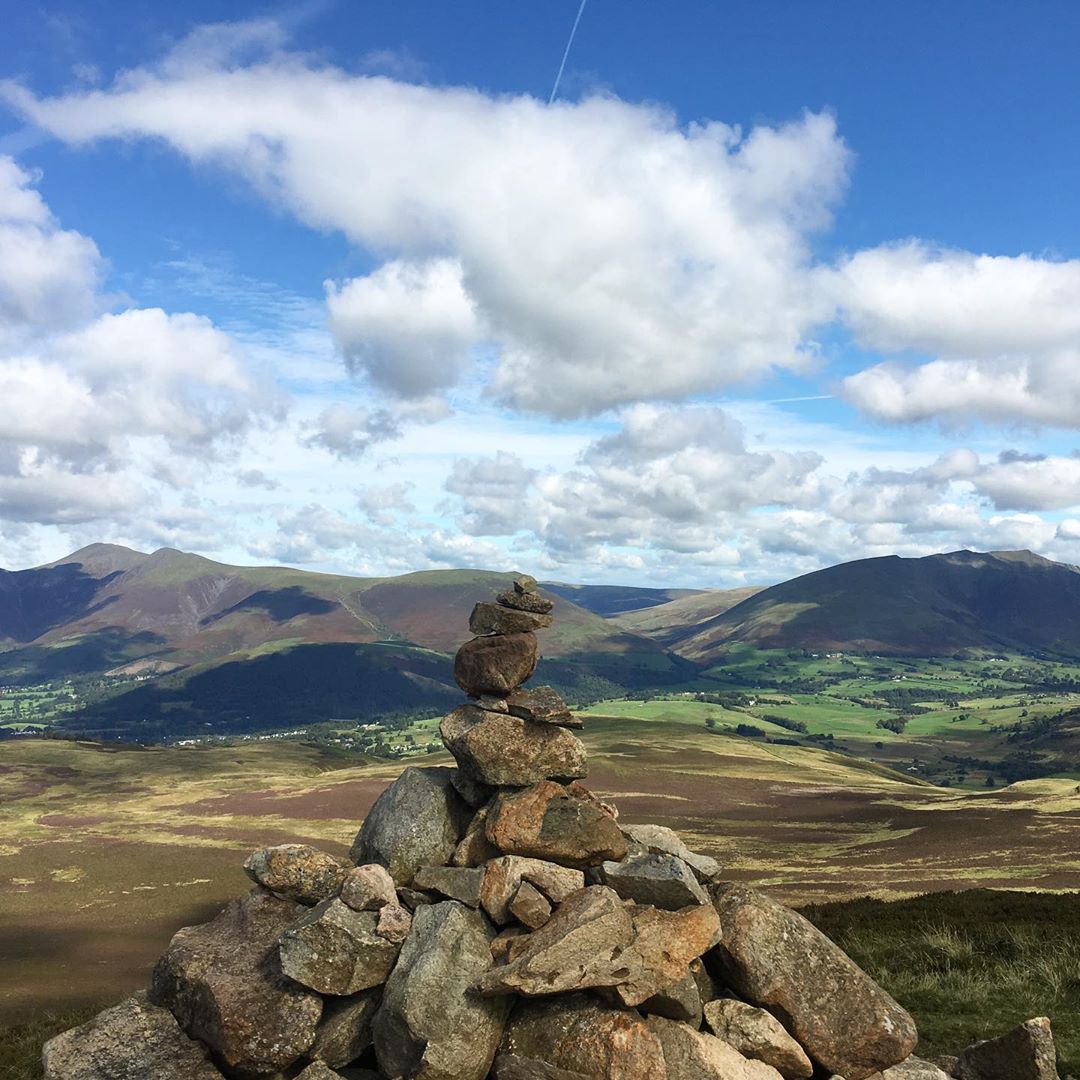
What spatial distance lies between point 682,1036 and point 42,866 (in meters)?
107

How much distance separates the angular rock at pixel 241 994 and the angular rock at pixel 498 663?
8.75 m

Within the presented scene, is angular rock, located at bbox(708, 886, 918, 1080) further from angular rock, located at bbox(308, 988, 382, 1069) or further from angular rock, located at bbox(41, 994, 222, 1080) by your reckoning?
angular rock, located at bbox(41, 994, 222, 1080)

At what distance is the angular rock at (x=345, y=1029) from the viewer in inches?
749

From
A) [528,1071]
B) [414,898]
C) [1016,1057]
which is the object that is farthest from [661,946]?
[1016,1057]

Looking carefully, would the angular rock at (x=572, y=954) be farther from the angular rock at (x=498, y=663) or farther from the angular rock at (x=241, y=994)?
the angular rock at (x=498, y=663)

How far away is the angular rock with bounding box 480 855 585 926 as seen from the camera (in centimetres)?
2106

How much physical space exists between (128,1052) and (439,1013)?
23.7ft

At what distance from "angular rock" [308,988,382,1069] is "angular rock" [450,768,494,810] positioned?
251 inches

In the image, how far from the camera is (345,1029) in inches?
758

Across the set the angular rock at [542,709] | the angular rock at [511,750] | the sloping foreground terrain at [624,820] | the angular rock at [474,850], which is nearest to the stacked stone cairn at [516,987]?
the angular rock at [474,850]

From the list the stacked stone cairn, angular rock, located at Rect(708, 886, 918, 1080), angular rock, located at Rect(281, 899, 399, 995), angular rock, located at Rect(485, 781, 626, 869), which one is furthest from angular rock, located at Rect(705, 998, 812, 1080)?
angular rock, located at Rect(281, 899, 399, 995)

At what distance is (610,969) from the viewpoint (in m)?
18.1

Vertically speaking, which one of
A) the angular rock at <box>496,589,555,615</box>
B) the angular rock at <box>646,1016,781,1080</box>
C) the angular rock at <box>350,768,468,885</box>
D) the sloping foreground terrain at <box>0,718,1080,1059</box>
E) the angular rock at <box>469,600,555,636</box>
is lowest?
the sloping foreground terrain at <box>0,718,1080,1059</box>

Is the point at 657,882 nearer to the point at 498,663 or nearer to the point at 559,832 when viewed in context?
the point at 559,832
